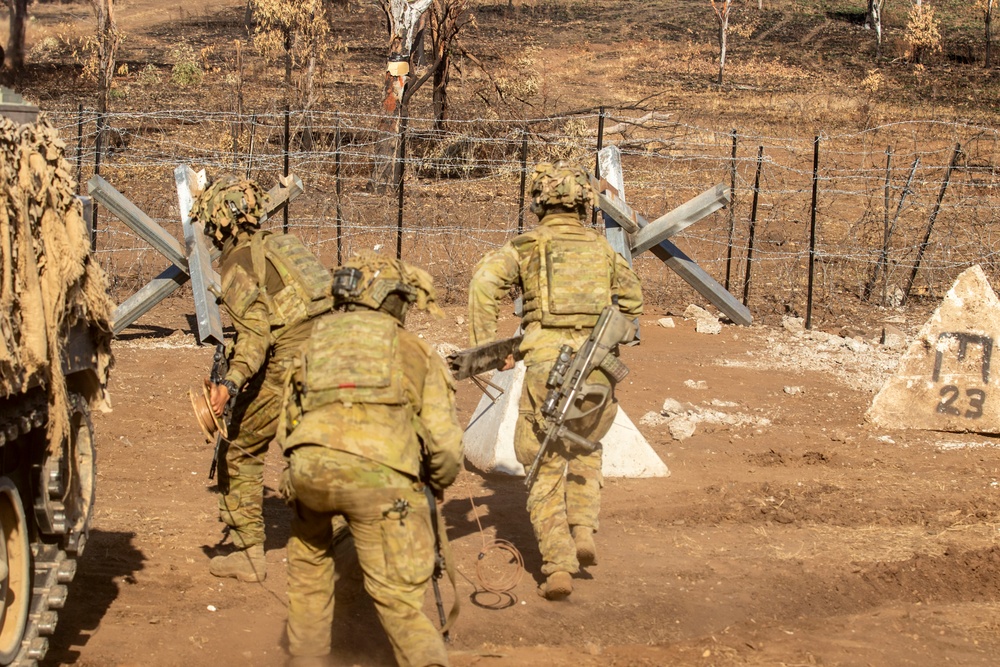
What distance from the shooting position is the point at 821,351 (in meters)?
12.7

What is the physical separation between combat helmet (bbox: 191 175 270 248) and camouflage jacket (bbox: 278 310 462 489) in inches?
69.5

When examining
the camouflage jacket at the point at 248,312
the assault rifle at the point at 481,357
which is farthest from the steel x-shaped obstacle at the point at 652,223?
the camouflage jacket at the point at 248,312

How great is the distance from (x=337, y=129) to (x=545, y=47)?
25203 millimetres

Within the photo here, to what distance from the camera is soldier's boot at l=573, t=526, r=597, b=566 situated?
6.64 metres

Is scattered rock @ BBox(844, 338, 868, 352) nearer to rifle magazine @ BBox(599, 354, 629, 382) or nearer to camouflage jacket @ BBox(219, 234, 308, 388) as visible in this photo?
rifle magazine @ BBox(599, 354, 629, 382)

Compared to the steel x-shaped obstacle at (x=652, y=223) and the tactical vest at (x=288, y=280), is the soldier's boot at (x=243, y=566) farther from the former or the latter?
the steel x-shaped obstacle at (x=652, y=223)

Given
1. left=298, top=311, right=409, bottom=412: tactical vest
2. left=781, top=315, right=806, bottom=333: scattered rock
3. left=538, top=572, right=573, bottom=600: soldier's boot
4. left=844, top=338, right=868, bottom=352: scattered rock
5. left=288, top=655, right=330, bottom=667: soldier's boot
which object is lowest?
left=781, top=315, right=806, bottom=333: scattered rock

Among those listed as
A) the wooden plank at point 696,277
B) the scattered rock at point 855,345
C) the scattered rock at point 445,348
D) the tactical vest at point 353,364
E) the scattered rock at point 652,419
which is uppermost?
the tactical vest at point 353,364

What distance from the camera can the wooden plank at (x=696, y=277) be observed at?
10.0 metres

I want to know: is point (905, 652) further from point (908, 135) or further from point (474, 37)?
point (474, 37)

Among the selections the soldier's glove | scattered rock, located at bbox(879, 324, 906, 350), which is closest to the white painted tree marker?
scattered rock, located at bbox(879, 324, 906, 350)

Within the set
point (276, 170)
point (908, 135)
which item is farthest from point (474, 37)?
point (276, 170)

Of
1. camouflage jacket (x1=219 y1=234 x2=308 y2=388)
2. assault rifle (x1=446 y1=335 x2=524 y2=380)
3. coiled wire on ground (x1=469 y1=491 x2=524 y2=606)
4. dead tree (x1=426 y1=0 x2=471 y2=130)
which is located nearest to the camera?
camouflage jacket (x1=219 y1=234 x2=308 y2=388)

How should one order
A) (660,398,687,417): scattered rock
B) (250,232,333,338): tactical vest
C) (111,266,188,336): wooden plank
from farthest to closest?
(111,266,188,336): wooden plank
(660,398,687,417): scattered rock
(250,232,333,338): tactical vest
